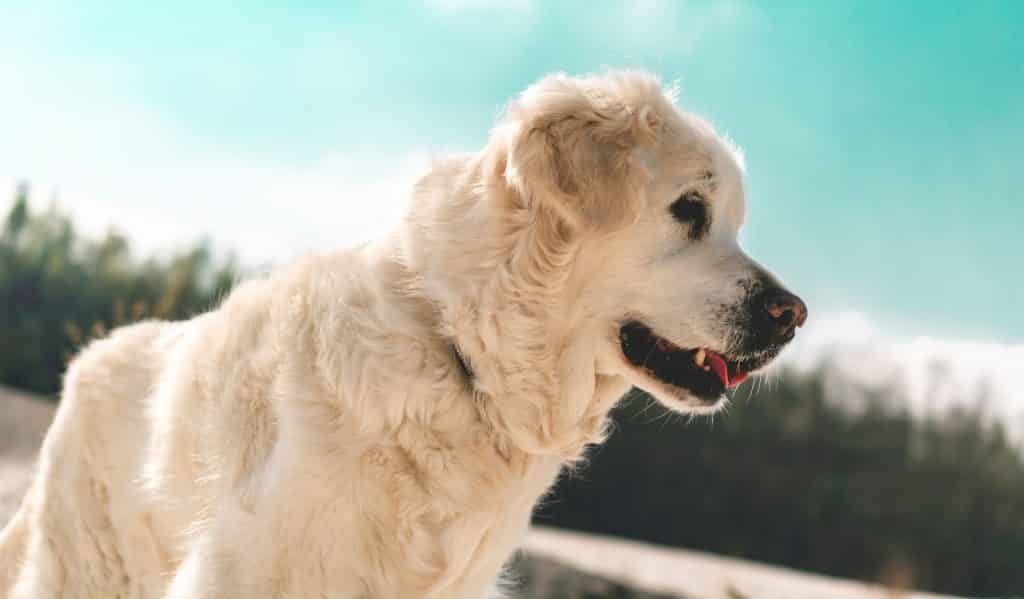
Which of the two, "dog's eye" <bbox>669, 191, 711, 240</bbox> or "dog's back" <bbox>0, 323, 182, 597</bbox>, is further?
"dog's back" <bbox>0, 323, 182, 597</bbox>

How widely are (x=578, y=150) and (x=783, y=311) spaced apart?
2.62 feet

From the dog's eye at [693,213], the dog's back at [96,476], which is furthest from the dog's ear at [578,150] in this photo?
the dog's back at [96,476]

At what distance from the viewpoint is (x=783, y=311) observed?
2965 millimetres

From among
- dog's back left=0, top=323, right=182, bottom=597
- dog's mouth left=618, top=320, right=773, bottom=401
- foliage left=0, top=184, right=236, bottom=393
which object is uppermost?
dog's mouth left=618, top=320, right=773, bottom=401

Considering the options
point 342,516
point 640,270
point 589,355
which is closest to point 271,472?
point 342,516

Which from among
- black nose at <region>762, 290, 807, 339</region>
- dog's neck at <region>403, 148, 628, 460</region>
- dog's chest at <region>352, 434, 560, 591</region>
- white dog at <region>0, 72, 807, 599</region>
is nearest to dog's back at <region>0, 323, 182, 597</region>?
white dog at <region>0, 72, 807, 599</region>

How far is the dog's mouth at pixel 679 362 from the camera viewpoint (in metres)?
2.99

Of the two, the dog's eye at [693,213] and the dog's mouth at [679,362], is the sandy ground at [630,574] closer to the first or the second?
the dog's mouth at [679,362]

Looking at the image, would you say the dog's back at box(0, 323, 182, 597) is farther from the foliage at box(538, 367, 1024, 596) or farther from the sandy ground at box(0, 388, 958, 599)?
the foliage at box(538, 367, 1024, 596)

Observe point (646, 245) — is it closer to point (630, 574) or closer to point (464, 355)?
point (464, 355)

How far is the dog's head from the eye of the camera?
2908 millimetres

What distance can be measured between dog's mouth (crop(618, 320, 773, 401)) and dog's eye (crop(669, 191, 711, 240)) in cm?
35

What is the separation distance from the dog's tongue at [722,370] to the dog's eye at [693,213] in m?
0.38

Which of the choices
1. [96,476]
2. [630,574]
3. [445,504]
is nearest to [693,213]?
[445,504]
